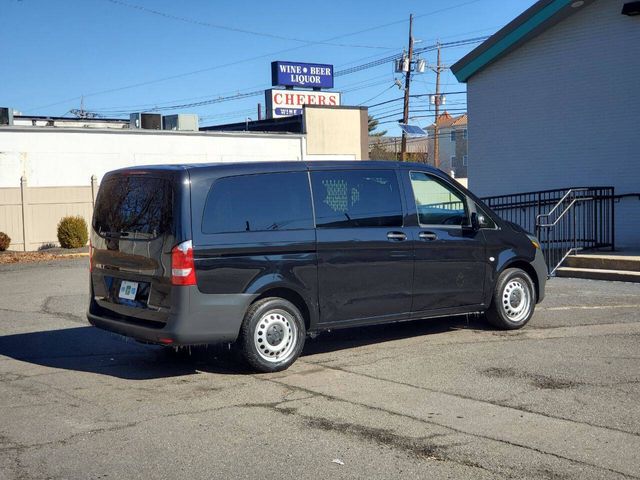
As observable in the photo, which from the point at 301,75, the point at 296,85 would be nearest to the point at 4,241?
the point at 296,85

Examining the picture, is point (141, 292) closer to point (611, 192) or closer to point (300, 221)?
point (300, 221)

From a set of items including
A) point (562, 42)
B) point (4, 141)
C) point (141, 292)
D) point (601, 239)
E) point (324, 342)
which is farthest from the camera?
point (4, 141)

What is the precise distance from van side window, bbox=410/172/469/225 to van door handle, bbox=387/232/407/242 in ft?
1.11

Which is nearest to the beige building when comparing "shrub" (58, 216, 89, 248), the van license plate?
"shrub" (58, 216, 89, 248)

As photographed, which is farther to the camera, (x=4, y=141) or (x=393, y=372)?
(x=4, y=141)

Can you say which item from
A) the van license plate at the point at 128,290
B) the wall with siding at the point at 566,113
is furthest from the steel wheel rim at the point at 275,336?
the wall with siding at the point at 566,113

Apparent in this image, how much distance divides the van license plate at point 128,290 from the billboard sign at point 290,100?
4232 cm

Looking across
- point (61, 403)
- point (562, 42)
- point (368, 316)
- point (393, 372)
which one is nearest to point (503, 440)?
point (393, 372)

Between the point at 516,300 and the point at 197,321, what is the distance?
13.6 ft

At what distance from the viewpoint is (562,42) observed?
19016mm

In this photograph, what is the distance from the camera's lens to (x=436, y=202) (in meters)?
9.40

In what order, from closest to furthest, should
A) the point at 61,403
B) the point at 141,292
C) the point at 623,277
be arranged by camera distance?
the point at 61,403
the point at 141,292
the point at 623,277

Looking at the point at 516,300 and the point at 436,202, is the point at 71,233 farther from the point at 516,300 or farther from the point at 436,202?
the point at 516,300

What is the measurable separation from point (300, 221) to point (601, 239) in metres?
10.1
